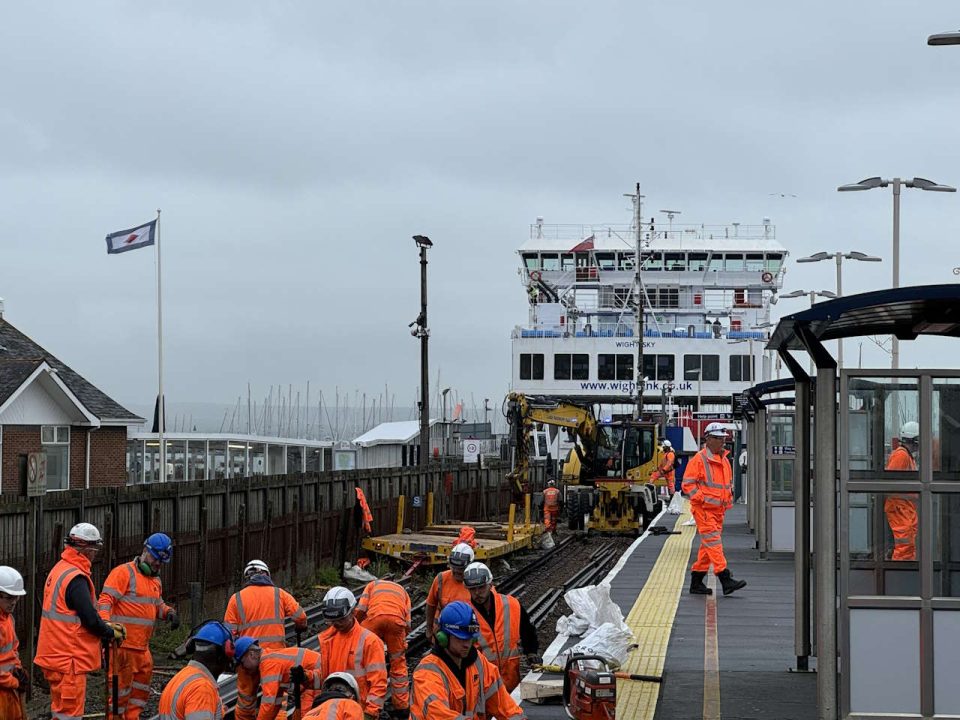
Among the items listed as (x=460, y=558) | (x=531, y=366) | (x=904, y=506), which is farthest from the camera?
(x=531, y=366)

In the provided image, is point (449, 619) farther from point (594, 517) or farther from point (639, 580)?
point (594, 517)

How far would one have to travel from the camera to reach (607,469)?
35812 mm

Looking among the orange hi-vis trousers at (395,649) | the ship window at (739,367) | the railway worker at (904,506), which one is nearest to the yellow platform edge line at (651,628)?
the orange hi-vis trousers at (395,649)

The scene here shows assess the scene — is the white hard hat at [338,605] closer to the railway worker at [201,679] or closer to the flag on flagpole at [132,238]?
the railway worker at [201,679]

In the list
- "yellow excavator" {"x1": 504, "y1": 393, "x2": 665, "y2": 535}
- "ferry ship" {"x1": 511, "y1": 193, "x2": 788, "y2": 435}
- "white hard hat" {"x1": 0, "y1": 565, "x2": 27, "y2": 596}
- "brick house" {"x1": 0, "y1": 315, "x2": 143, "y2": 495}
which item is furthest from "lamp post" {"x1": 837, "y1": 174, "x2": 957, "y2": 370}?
"ferry ship" {"x1": 511, "y1": 193, "x2": 788, "y2": 435}

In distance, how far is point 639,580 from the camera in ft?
66.8

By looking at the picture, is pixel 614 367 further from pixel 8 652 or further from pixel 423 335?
pixel 8 652

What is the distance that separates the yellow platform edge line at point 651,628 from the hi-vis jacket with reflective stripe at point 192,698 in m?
3.93

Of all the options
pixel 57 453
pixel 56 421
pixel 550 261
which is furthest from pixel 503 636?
pixel 550 261

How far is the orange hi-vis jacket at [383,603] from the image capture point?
11.4 meters

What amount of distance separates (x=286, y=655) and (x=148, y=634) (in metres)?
1.84

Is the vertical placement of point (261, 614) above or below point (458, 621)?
below

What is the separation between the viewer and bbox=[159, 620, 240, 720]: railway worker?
291 inches

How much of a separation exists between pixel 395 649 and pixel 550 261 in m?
63.8
